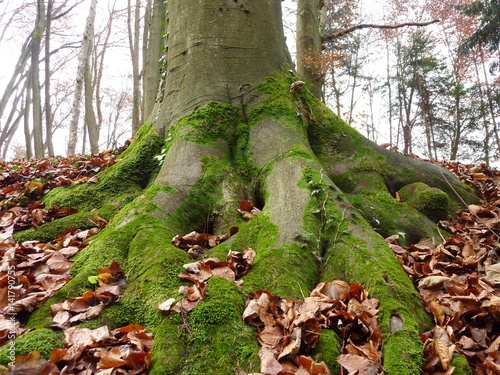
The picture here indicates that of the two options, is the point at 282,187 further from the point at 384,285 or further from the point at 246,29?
the point at 246,29

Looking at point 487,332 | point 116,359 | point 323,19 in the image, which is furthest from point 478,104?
point 116,359

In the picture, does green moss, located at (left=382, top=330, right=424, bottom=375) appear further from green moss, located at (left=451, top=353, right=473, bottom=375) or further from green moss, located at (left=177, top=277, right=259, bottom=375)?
green moss, located at (left=177, top=277, right=259, bottom=375)

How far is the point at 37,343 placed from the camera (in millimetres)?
1567

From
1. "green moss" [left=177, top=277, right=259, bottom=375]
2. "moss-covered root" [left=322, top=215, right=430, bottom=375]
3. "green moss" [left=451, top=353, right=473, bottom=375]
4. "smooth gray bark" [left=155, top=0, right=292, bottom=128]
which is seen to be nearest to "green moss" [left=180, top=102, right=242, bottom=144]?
"smooth gray bark" [left=155, top=0, right=292, bottom=128]

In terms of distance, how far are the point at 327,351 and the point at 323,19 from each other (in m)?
12.3

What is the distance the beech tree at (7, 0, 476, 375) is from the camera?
1604 mm

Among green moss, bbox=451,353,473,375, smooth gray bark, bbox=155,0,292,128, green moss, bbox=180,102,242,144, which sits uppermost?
smooth gray bark, bbox=155,0,292,128

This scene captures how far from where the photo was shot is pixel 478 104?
1859cm

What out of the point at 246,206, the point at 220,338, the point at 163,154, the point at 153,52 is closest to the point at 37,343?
the point at 220,338

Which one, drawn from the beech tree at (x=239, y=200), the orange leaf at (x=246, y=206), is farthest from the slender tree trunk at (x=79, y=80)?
the orange leaf at (x=246, y=206)

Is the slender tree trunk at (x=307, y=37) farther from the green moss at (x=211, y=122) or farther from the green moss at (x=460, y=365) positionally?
the green moss at (x=460, y=365)

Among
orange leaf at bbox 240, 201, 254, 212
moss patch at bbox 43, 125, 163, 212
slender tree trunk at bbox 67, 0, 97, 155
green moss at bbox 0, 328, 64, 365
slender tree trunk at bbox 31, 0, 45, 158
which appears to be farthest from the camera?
slender tree trunk at bbox 67, 0, 97, 155

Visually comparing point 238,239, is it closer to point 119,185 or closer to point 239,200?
point 239,200

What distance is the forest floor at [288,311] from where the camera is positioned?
4.83 ft
